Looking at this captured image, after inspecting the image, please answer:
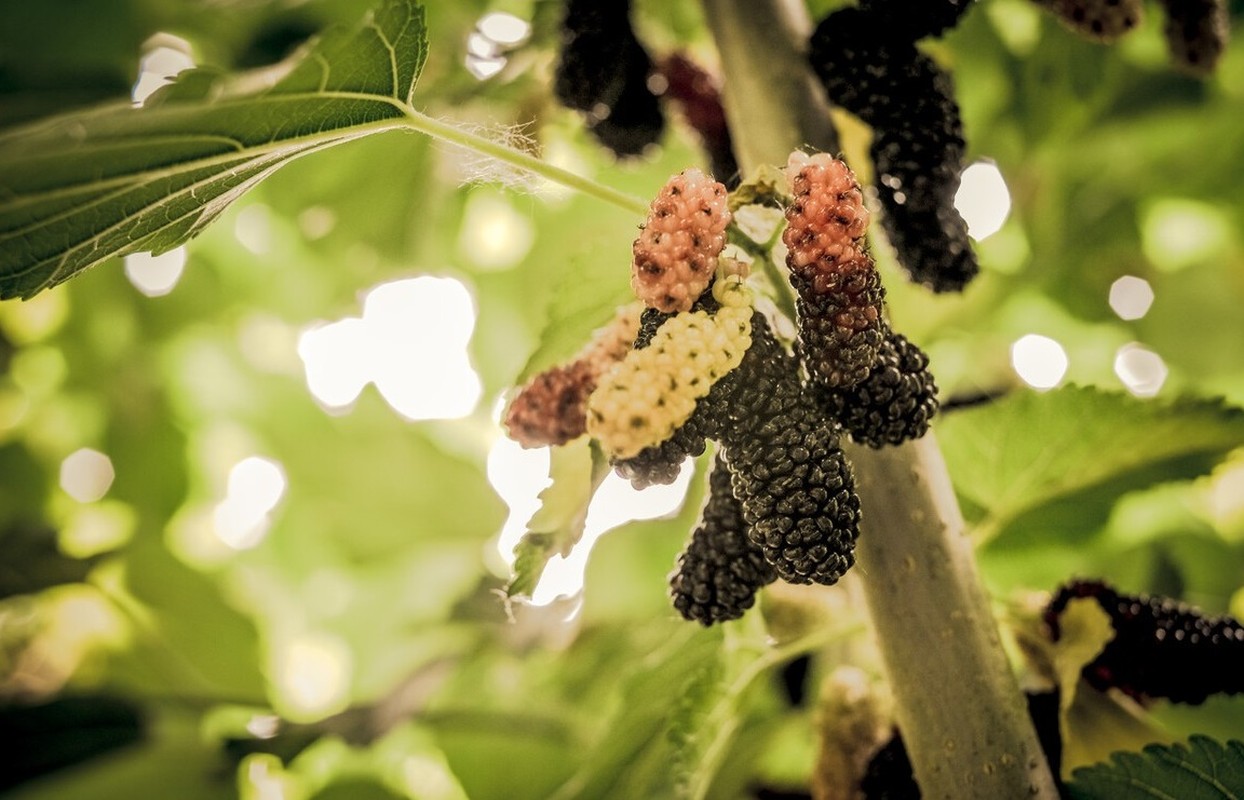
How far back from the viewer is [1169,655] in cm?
80

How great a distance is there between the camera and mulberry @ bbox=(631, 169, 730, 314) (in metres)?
0.58

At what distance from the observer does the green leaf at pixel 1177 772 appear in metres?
0.72

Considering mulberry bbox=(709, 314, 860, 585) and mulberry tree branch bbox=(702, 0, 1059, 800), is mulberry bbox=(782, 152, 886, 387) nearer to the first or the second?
mulberry bbox=(709, 314, 860, 585)

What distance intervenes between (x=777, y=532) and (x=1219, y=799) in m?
0.46

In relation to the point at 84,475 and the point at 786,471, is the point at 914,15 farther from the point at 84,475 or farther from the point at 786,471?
the point at 84,475

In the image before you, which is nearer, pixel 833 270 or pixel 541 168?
pixel 833 270

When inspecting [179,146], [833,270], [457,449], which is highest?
[179,146]

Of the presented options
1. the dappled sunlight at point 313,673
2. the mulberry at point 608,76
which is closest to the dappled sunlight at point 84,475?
the dappled sunlight at point 313,673

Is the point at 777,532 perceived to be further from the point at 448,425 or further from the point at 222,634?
the point at 448,425

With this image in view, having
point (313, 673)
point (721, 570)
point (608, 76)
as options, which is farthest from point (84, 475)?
point (721, 570)

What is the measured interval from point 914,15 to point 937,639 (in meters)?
0.50

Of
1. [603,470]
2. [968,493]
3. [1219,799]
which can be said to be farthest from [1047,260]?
[603,470]

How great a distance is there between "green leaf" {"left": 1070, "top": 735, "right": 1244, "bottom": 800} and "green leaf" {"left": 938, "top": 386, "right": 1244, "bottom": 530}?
28cm

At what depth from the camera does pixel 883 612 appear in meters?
0.74
